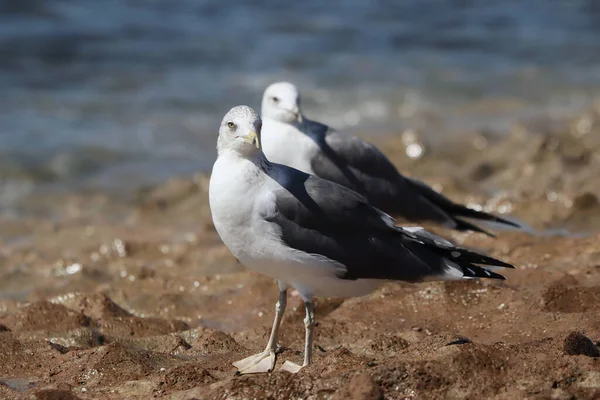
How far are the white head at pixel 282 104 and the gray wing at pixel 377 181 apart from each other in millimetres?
158

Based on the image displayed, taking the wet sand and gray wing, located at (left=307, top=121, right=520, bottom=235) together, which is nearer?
the wet sand

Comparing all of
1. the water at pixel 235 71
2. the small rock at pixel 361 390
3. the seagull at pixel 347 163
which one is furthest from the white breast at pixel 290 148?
the water at pixel 235 71

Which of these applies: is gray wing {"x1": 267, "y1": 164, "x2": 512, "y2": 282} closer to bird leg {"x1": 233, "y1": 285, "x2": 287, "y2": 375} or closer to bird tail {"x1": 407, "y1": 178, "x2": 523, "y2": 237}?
bird leg {"x1": 233, "y1": 285, "x2": 287, "y2": 375}

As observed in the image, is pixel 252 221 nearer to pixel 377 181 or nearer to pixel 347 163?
pixel 347 163

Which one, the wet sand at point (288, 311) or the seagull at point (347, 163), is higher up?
the seagull at point (347, 163)

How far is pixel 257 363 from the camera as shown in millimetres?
4621

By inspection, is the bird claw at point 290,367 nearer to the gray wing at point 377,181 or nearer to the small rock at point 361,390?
the small rock at point 361,390

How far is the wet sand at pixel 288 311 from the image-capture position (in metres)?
3.93

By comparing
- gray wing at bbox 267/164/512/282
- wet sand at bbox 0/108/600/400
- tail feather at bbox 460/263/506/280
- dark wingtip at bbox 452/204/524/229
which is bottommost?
wet sand at bbox 0/108/600/400

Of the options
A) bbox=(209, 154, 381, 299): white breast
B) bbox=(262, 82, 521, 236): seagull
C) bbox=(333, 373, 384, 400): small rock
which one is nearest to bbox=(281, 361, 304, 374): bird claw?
bbox=(209, 154, 381, 299): white breast

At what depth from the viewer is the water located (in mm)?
11828

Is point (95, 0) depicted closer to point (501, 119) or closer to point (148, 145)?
point (148, 145)

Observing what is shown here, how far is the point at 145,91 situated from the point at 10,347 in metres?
9.54

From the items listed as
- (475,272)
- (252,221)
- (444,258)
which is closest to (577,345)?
(475,272)
